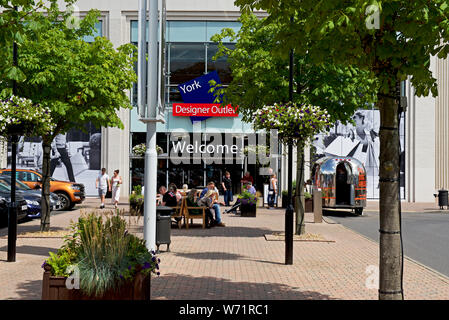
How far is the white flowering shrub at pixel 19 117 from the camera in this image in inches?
431

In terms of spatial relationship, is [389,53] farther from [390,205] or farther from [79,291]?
[79,291]

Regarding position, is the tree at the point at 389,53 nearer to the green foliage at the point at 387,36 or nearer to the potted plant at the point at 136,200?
the green foliage at the point at 387,36

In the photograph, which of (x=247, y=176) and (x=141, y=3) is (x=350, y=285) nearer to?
(x=141, y=3)

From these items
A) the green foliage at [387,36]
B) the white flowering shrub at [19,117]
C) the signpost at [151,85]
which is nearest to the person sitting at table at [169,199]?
the white flowering shrub at [19,117]

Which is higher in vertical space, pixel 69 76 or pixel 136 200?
pixel 69 76

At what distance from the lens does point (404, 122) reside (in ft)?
106

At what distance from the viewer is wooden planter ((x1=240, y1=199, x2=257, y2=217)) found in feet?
67.2

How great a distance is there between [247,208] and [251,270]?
11.2 meters

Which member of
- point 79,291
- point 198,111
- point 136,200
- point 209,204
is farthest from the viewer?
point 198,111

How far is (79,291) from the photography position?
5445mm

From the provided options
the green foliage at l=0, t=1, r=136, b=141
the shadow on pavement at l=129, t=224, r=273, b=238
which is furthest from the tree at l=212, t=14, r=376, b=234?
the green foliage at l=0, t=1, r=136, b=141

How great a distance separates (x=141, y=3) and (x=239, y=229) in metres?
9.67

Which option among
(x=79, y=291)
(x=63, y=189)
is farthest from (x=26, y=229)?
(x=79, y=291)
